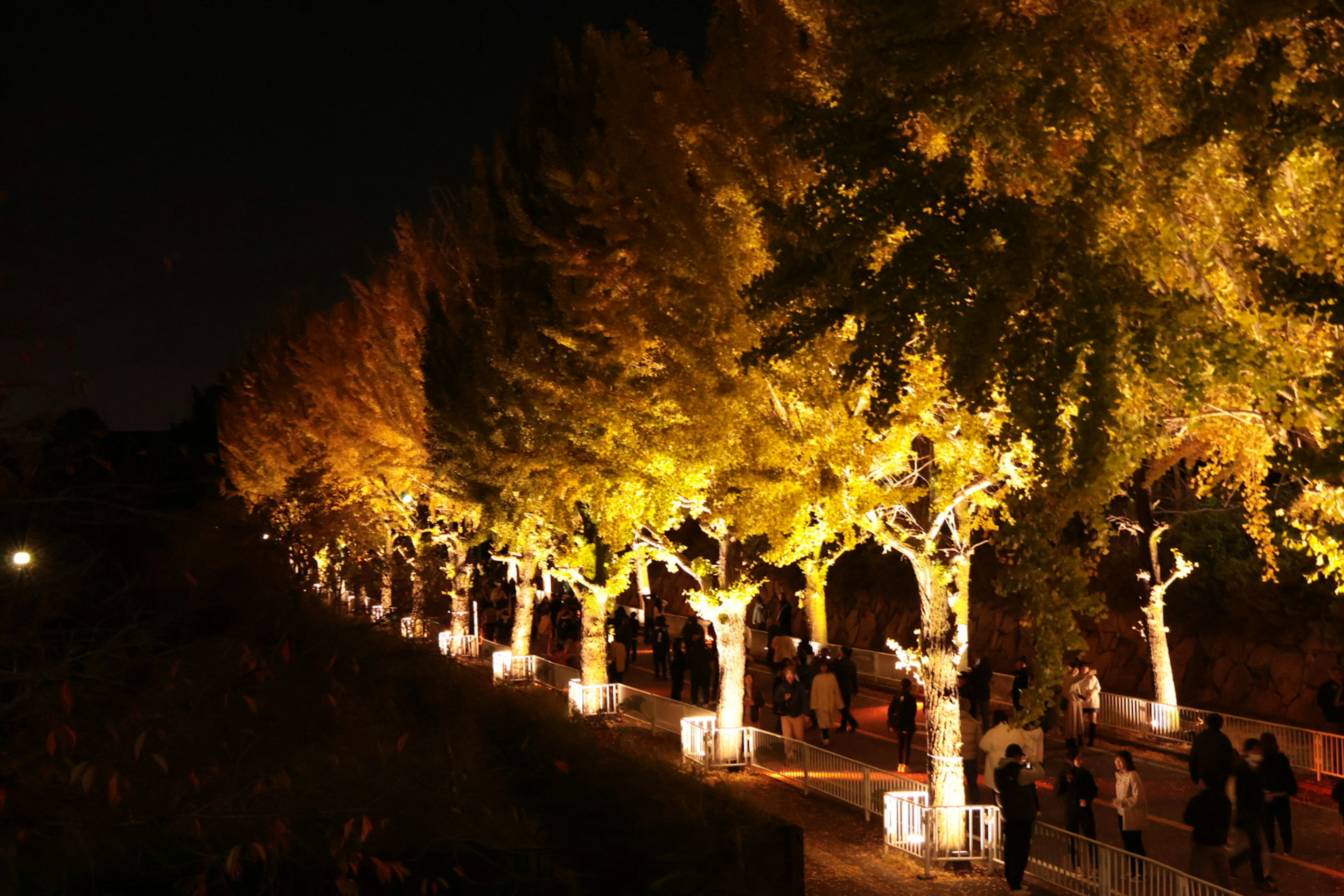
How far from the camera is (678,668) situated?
2295 cm

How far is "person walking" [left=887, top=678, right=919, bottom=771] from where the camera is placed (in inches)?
665

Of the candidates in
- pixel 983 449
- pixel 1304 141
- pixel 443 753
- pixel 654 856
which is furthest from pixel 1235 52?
pixel 443 753

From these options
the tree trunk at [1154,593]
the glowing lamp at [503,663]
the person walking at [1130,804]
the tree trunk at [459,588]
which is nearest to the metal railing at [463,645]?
the tree trunk at [459,588]

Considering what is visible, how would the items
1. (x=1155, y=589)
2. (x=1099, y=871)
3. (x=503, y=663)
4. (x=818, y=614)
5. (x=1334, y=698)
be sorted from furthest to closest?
(x=818, y=614) < (x=503, y=663) < (x=1155, y=589) < (x=1334, y=698) < (x=1099, y=871)

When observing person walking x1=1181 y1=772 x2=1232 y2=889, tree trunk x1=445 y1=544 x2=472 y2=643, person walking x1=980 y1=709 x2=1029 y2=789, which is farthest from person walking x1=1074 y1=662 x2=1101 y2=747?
tree trunk x1=445 y1=544 x2=472 y2=643

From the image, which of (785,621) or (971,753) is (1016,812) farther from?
(785,621)

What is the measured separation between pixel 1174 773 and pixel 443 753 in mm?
11081

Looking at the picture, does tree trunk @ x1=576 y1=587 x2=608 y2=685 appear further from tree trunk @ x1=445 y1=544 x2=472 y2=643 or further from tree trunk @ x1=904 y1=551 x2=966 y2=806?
tree trunk @ x1=904 y1=551 x2=966 y2=806

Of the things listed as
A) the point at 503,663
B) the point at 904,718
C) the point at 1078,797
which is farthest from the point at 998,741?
the point at 503,663

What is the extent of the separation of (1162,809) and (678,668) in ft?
33.9

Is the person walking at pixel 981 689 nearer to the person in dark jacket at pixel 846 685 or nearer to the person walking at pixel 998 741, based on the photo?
the person in dark jacket at pixel 846 685

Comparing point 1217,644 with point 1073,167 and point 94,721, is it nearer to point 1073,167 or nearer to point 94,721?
point 1073,167

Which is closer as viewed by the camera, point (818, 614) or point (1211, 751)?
point (1211, 751)

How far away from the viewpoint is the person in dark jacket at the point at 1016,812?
10.9m
